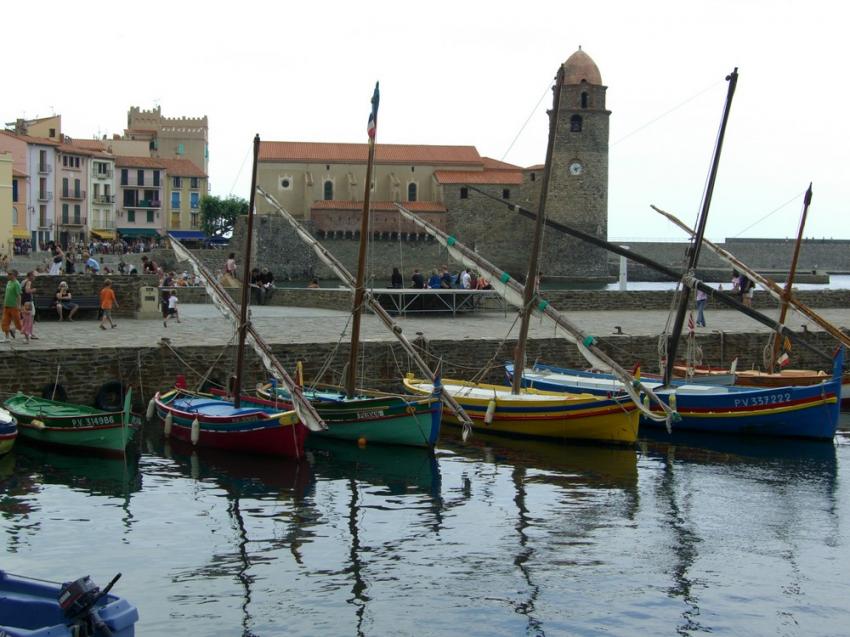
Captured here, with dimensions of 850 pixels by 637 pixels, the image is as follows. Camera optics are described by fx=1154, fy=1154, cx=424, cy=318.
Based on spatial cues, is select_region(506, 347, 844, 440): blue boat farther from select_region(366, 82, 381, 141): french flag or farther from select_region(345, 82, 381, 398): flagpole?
select_region(366, 82, 381, 141): french flag

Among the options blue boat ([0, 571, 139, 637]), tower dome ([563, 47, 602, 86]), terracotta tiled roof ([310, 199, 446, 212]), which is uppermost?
tower dome ([563, 47, 602, 86])

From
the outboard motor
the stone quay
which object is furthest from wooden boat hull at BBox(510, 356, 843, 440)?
the outboard motor

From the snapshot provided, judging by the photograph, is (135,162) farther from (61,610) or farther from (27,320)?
(61,610)

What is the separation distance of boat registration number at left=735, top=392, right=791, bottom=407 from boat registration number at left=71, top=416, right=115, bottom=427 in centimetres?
1126

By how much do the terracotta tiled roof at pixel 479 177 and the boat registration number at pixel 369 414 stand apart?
2874 inches

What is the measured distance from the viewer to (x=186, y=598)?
38.0 feet

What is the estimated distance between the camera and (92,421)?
17.8 m

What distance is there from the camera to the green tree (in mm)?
102000

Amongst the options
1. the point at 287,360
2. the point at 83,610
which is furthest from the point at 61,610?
the point at 287,360

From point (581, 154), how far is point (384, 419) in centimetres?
7058

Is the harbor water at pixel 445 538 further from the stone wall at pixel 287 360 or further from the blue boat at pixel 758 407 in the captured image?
the stone wall at pixel 287 360

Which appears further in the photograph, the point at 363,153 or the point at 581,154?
the point at 363,153

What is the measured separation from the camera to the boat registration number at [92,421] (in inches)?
698

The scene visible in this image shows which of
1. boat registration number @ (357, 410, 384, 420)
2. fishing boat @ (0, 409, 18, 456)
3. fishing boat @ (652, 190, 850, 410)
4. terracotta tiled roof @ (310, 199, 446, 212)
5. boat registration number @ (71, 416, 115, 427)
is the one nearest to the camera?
fishing boat @ (0, 409, 18, 456)
